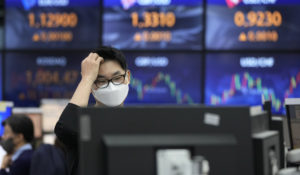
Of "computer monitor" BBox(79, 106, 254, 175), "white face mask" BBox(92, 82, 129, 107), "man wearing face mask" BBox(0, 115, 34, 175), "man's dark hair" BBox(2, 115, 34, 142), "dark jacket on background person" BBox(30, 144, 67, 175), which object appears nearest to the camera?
"computer monitor" BBox(79, 106, 254, 175)

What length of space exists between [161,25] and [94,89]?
10.6 feet

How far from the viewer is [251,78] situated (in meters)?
5.51

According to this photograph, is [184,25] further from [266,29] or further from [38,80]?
[38,80]

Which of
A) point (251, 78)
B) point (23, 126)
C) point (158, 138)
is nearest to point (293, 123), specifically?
point (158, 138)

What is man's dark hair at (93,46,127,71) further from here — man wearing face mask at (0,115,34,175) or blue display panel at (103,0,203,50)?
blue display panel at (103,0,203,50)

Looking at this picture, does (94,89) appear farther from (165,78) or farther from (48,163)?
(165,78)

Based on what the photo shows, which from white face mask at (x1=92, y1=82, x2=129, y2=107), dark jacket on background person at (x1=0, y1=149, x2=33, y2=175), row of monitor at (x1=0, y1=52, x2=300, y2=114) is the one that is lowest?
dark jacket on background person at (x1=0, y1=149, x2=33, y2=175)

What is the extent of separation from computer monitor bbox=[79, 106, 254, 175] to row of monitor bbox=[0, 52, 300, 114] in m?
3.86

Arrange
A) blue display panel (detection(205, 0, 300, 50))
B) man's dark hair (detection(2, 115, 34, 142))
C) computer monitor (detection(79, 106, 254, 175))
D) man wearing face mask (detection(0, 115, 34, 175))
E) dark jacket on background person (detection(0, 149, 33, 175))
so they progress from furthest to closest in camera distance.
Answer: blue display panel (detection(205, 0, 300, 50))
man's dark hair (detection(2, 115, 34, 142))
man wearing face mask (detection(0, 115, 34, 175))
dark jacket on background person (detection(0, 149, 33, 175))
computer monitor (detection(79, 106, 254, 175))

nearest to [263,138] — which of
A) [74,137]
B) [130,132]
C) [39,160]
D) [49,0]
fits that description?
[130,132]

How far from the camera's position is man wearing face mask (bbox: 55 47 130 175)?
2204 millimetres

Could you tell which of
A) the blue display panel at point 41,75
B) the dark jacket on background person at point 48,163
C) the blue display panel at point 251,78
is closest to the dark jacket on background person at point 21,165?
the dark jacket on background person at point 48,163

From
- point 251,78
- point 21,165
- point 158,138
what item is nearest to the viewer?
point 158,138

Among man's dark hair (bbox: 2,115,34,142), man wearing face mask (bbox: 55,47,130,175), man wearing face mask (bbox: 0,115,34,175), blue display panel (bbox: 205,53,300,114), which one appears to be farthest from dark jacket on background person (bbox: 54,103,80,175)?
blue display panel (bbox: 205,53,300,114)
